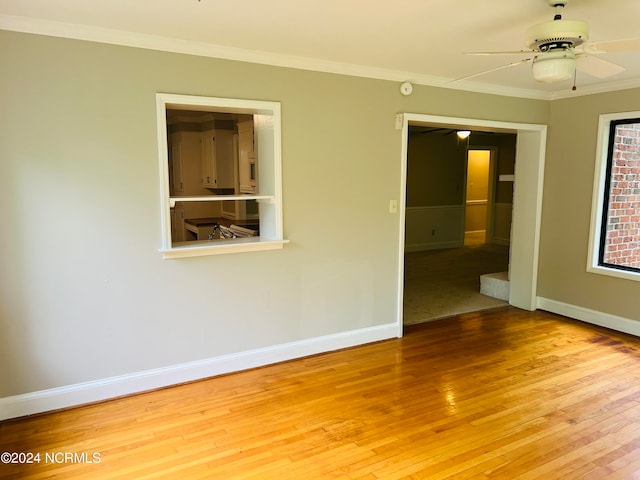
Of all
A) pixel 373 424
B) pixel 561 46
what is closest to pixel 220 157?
pixel 373 424

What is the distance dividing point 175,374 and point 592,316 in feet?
13.3

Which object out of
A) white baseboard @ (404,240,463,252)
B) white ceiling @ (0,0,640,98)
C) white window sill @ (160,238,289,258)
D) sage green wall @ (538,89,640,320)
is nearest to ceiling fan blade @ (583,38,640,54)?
white ceiling @ (0,0,640,98)

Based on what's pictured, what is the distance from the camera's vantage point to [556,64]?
7.25 ft

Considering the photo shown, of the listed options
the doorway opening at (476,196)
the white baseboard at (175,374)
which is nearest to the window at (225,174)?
the white baseboard at (175,374)

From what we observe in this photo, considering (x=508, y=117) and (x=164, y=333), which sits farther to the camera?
(x=508, y=117)

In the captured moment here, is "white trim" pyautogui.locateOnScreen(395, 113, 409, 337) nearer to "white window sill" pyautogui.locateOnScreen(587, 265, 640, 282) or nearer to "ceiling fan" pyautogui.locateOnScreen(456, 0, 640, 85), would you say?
"ceiling fan" pyautogui.locateOnScreen(456, 0, 640, 85)

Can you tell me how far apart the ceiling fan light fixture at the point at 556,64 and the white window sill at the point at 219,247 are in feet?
6.76

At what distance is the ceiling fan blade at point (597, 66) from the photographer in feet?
7.75

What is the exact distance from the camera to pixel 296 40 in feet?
9.70

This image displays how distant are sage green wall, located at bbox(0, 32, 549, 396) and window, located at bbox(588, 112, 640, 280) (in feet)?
6.62

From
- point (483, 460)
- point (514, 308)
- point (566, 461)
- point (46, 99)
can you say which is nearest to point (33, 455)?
point (46, 99)

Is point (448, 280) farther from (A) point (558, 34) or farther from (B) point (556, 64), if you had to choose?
(A) point (558, 34)

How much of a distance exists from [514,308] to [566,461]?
293 cm

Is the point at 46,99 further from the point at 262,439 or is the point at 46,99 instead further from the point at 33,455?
the point at 262,439
